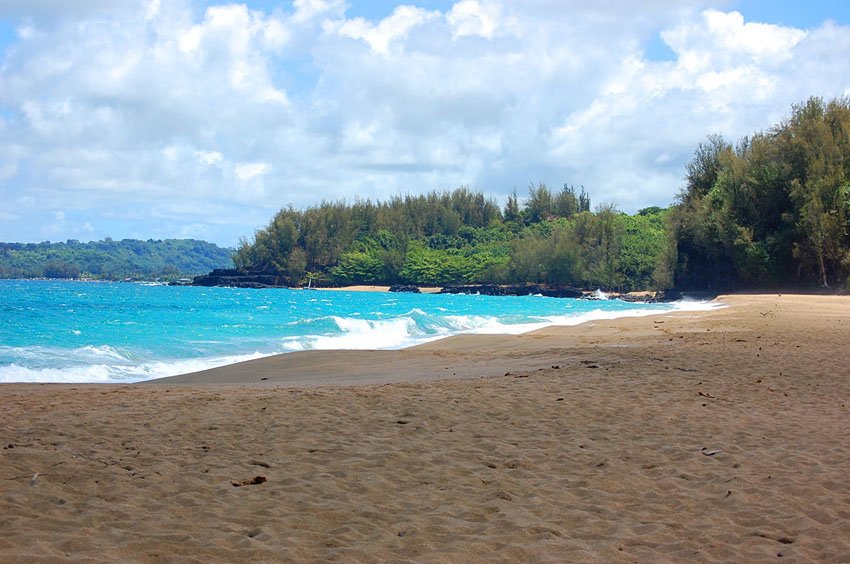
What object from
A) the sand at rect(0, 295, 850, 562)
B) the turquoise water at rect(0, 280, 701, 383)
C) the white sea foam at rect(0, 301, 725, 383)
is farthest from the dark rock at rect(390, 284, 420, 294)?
the sand at rect(0, 295, 850, 562)

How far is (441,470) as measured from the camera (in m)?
5.91

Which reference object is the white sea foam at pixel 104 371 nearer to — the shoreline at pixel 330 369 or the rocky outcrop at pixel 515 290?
the shoreline at pixel 330 369

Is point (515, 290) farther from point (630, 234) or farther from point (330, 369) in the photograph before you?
point (330, 369)

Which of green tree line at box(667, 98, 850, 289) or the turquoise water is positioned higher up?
green tree line at box(667, 98, 850, 289)

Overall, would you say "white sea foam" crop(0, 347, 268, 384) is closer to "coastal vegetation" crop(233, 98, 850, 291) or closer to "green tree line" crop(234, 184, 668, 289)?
"coastal vegetation" crop(233, 98, 850, 291)

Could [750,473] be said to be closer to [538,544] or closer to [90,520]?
[538,544]

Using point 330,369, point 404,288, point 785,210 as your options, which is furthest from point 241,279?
point 330,369

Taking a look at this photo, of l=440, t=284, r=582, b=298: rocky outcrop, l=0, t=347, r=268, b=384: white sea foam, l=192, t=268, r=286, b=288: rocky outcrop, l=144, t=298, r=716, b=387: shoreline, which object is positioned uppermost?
l=192, t=268, r=286, b=288: rocky outcrop

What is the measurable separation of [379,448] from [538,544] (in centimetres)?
237

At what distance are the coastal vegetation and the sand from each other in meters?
42.8

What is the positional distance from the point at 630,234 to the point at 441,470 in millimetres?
94286

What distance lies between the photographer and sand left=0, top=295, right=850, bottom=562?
4395 millimetres

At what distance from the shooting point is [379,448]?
6539 millimetres

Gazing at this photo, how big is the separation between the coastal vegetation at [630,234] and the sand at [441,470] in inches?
1684
